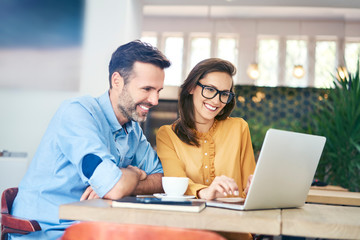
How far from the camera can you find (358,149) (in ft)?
14.4

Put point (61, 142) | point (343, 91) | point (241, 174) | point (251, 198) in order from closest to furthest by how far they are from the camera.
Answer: point (251, 198) < point (61, 142) < point (241, 174) < point (343, 91)

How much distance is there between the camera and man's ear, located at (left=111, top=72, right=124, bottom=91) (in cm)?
203

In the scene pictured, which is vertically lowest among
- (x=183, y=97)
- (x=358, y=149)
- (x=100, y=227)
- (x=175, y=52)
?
(x=358, y=149)

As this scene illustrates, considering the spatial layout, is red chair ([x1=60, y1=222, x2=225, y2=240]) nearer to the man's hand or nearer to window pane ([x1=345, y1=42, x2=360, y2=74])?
the man's hand

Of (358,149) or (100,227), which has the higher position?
(100,227)

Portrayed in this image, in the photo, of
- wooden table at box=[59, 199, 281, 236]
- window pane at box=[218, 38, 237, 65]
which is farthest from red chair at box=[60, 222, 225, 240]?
window pane at box=[218, 38, 237, 65]

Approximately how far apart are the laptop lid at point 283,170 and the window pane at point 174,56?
7.56 m

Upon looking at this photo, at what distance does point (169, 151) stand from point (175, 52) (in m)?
7.51

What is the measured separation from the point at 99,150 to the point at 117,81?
1.77 ft

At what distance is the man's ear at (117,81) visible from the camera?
6.67ft

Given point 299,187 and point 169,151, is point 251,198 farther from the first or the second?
point 169,151

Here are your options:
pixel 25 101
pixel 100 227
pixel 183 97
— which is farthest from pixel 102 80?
pixel 100 227

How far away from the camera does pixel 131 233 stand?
0.85 metres

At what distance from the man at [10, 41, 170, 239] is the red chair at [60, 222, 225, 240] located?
634 millimetres
